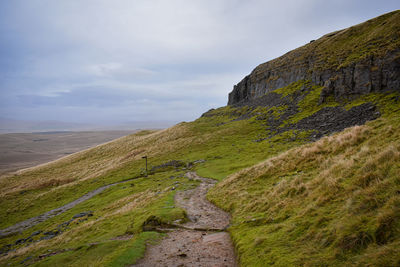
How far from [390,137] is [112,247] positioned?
20.4m

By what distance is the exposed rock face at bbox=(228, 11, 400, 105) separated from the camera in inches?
1860

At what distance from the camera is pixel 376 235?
6.56 metres

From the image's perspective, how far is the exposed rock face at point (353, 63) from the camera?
155 feet

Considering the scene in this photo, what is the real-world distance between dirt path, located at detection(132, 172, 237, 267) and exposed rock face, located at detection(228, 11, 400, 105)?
50426 mm

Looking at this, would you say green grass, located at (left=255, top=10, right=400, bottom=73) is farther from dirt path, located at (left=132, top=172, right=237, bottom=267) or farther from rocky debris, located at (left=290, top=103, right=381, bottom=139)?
dirt path, located at (left=132, top=172, right=237, bottom=267)

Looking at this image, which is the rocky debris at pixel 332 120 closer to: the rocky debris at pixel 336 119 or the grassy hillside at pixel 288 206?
the rocky debris at pixel 336 119

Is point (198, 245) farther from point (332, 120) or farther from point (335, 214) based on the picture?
point (332, 120)

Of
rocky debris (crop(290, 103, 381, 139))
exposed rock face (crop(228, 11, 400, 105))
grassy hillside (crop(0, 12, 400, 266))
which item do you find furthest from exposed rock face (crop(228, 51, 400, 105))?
rocky debris (crop(290, 103, 381, 139))

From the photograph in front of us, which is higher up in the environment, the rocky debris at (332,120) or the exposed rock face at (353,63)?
the exposed rock face at (353,63)

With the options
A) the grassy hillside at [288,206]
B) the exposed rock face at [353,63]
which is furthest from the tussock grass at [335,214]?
the exposed rock face at [353,63]

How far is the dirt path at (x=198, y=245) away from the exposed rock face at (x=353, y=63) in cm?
5043

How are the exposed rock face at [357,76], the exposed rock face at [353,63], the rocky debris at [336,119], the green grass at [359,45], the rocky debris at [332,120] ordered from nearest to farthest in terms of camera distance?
the rocky debris at [336,119]
the rocky debris at [332,120]
the exposed rock face at [357,76]
the exposed rock face at [353,63]
the green grass at [359,45]

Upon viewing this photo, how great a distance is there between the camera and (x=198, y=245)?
41.8 ft

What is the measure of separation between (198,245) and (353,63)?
64471 millimetres
